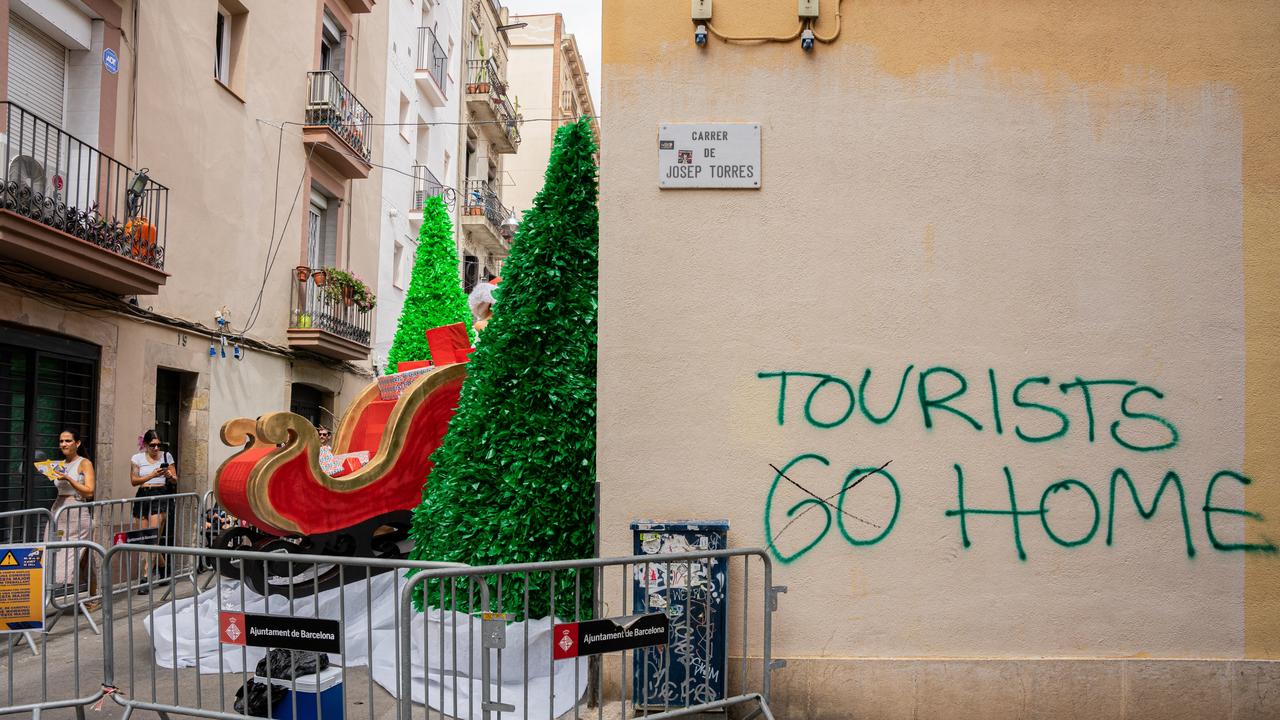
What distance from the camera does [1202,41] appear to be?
5715 millimetres

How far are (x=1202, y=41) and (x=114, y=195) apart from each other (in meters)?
10.7

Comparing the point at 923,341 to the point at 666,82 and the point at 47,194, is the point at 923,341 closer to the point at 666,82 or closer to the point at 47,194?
the point at 666,82

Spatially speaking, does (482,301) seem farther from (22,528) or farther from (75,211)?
(22,528)

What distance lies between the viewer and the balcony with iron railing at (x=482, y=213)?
2928 centimetres

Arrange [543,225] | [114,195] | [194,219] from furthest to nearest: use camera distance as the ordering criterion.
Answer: [194,219], [114,195], [543,225]

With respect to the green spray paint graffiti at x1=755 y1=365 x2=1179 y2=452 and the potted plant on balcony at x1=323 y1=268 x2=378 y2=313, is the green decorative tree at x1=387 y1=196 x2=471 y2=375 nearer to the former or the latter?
the potted plant on balcony at x1=323 y1=268 x2=378 y2=313

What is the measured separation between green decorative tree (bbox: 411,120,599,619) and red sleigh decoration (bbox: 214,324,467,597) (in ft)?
4.78

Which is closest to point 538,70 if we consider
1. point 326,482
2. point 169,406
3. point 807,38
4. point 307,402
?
point 307,402

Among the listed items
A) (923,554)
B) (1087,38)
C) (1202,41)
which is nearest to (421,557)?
(923,554)

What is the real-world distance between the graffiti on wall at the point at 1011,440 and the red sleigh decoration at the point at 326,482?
10.7 ft

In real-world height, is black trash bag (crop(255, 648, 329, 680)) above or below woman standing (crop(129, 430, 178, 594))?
below

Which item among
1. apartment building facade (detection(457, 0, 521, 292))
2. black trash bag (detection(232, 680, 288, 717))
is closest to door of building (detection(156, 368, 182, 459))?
black trash bag (detection(232, 680, 288, 717))

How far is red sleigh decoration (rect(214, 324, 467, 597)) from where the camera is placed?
314 inches

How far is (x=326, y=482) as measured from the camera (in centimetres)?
830
